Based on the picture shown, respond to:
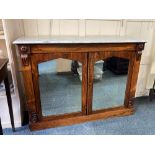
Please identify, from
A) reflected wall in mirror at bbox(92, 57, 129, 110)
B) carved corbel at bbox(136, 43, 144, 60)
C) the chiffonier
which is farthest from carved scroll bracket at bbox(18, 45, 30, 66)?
carved corbel at bbox(136, 43, 144, 60)

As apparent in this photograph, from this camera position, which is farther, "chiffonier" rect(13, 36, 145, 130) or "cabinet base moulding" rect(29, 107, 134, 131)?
"cabinet base moulding" rect(29, 107, 134, 131)

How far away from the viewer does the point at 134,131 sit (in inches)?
68.2

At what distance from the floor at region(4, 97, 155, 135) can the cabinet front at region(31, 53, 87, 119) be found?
155 millimetres

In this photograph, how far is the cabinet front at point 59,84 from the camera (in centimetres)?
150

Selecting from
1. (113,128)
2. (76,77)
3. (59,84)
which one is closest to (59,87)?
(59,84)

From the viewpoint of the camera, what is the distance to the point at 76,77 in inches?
65.3

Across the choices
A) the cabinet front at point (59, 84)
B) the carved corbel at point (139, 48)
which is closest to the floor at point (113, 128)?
the cabinet front at point (59, 84)

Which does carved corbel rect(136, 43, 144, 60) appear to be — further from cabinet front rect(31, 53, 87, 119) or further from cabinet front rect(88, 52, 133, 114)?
cabinet front rect(31, 53, 87, 119)

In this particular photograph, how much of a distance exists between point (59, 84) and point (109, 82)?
0.55 m

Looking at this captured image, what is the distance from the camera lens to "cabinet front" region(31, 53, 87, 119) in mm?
1502

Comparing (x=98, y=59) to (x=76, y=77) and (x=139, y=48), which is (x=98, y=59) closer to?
(x=76, y=77)

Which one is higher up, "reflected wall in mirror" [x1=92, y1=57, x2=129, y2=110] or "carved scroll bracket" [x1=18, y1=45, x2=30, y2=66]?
"carved scroll bracket" [x1=18, y1=45, x2=30, y2=66]

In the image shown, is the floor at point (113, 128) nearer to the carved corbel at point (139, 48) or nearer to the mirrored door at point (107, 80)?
the mirrored door at point (107, 80)
